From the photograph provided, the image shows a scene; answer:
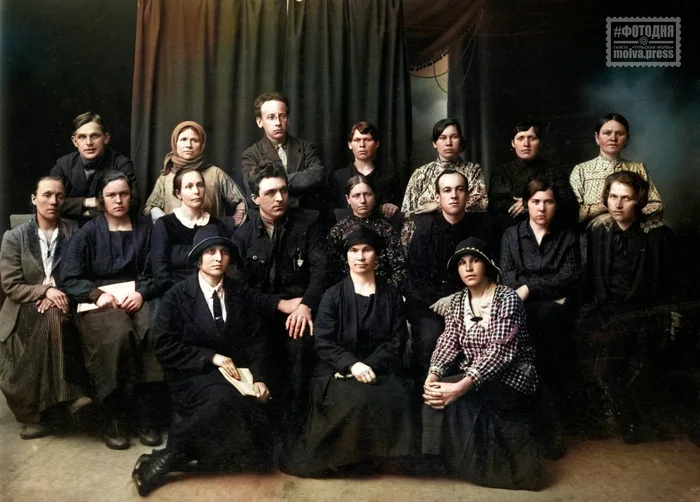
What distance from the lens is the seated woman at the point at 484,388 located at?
234cm

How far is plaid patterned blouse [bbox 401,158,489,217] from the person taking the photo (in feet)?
9.43

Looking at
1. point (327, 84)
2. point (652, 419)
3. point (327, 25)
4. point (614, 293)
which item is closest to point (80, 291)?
point (327, 84)

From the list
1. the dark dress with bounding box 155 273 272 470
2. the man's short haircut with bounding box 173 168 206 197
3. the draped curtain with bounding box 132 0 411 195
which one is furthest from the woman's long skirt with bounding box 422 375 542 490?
the man's short haircut with bounding box 173 168 206 197

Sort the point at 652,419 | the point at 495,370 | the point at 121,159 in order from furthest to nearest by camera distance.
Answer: the point at 121,159 < the point at 652,419 < the point at 495,370

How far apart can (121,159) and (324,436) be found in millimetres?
1585

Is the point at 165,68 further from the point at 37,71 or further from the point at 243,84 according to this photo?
the point at 37,71

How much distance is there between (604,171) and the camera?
112 inches

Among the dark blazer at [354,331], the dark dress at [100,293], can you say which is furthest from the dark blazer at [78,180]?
the dark blazer at [354,331]

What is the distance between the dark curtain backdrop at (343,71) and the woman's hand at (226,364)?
3.63 feet

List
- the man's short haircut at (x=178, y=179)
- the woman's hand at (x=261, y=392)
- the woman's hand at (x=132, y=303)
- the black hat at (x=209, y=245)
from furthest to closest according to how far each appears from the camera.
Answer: the man's short haircut at (x=178, y=179) < the woman's hand at (x=132, y=303) < the black hat at (x=209, y=245) < the woman's hand at (x=261, y=392)

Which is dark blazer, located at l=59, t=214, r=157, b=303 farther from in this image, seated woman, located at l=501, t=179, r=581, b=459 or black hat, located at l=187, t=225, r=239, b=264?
seated woman, located at l=501, t=179, r=581, b=459

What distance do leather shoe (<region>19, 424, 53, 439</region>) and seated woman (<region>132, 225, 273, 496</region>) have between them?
495mm

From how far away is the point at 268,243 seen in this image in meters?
2.69

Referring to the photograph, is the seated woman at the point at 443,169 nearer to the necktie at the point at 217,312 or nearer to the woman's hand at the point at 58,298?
the necktie at the point at 217,312
